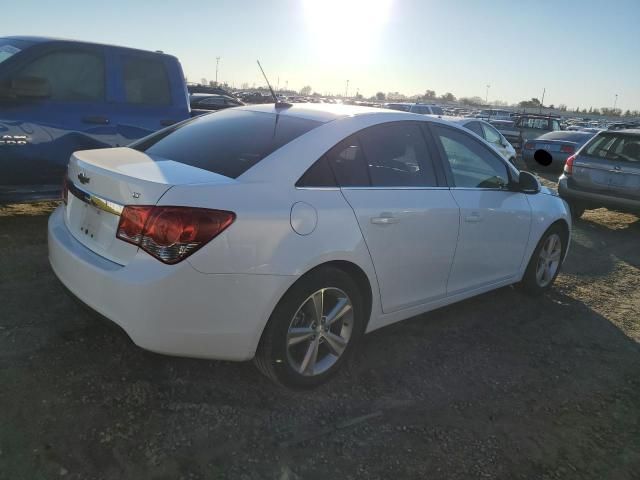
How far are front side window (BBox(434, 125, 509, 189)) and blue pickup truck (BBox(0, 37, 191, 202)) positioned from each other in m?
3.53

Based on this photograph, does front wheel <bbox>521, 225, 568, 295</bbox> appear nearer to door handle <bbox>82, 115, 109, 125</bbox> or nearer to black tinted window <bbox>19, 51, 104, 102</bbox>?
door handle <bbox>82, 115, 109, 125</bbox>

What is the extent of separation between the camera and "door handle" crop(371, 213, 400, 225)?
124 inches

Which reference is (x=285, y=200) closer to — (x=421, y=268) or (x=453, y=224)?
(x=421, y=268)

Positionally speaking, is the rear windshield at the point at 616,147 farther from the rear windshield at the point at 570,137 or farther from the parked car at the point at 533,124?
the parked car at the point at 533,124

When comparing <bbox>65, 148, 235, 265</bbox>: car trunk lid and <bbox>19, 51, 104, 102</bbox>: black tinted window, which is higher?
<bbox>19, 51, 104, 102</bbox>: black tinted window

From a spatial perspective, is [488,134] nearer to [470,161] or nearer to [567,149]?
[567,149]

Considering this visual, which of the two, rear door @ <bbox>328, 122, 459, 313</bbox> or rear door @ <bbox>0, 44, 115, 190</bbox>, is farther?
rear door @ <bbox>0, 44, 115, 190</bbox>

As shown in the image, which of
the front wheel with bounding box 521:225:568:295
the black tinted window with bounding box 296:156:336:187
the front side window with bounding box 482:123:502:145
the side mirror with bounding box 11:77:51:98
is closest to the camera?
the black tinted window with bounding box 296:156:336:187

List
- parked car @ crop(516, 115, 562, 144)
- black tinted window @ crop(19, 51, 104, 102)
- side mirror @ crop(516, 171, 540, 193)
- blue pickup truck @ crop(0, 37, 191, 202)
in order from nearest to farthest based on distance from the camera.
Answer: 1. side mirror @ crop(516, 171, 540, 193)
2. blue pickup truck @ crop(0, 37, 191, 202)
3. black tinted window @ crop(19, 51, 104, 102)
4. parked car @ crop(516, 115, 562, 144)

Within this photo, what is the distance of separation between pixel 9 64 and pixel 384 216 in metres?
4.17

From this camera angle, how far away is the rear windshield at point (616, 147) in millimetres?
8234

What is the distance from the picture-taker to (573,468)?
2.69m

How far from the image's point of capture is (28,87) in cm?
505

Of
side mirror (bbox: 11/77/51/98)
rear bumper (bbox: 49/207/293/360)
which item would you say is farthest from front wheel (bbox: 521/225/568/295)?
side mirror (bbox: 11/77/51/98)
